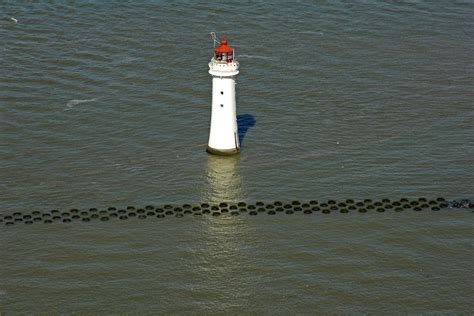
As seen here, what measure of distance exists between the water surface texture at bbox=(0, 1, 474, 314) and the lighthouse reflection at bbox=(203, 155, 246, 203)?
131 mm

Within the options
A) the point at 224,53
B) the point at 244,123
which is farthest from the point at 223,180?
the point at 244,123

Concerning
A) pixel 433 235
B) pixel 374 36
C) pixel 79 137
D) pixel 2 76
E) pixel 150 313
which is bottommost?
pixel 150 313

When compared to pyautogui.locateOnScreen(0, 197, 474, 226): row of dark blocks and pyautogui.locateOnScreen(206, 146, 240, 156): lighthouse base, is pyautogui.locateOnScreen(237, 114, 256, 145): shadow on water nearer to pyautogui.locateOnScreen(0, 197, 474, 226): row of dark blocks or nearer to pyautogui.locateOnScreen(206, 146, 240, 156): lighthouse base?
pyautogui.locateOnScreen(206, 146, 240, 156): lighthouse base

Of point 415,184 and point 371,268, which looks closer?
point 371,268

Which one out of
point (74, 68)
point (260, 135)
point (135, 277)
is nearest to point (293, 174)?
point (260, 135)

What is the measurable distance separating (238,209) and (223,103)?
7.76m

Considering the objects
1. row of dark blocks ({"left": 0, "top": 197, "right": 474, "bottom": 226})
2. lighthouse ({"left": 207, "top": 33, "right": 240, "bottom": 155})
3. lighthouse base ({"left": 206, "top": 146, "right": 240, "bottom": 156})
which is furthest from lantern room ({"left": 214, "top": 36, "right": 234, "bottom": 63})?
row of dark blocks ({"left": 0, "top": 197, "right": 474, "bottom": 226})

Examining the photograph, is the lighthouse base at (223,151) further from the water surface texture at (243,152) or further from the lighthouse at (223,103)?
the water surface texture at (243,152)

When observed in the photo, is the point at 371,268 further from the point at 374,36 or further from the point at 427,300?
the point at 374,36

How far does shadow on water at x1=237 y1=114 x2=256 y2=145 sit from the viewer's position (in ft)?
220

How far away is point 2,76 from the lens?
76188 millimetres

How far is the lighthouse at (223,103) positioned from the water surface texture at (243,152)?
0.98 metres

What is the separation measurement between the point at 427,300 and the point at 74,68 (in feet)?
130

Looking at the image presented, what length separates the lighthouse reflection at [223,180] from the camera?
58719 millimetres
